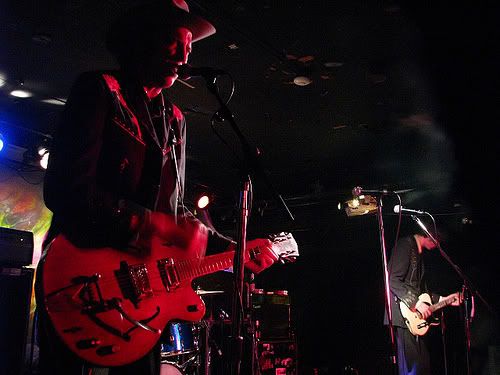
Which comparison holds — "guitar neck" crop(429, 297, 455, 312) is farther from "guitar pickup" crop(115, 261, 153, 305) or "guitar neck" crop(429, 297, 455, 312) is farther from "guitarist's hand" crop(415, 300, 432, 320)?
"guitar pickup" crop(115, 261, 153, 305)

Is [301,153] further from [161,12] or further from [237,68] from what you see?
[161,12]

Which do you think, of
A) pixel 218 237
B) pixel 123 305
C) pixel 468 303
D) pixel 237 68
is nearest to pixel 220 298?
pixel 468 303

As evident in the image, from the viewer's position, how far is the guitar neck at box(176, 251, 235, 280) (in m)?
2.56

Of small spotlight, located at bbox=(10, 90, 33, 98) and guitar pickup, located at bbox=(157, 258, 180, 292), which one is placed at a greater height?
small spotlight, located at bbox=(10, 90, 33, 98)

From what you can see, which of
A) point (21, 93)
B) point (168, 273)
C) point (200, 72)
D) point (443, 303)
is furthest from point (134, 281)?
point (443, 303)

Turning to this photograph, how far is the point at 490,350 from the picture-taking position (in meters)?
8.26

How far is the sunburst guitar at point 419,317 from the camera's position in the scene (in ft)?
24.9

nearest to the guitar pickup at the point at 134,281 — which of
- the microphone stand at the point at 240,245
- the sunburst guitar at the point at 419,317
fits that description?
the microphone stand at the point at 240,245

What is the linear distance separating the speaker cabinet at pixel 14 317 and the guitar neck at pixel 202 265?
1434 millimetres

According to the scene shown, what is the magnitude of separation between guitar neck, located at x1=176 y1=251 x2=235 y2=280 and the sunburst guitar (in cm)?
542

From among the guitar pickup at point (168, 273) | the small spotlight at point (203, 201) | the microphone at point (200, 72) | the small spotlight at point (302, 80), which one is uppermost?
the small spotlight at point (302, 80)

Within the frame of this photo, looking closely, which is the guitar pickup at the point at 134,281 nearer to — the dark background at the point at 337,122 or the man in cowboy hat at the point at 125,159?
the man in cowboy hat at the point at 125,159

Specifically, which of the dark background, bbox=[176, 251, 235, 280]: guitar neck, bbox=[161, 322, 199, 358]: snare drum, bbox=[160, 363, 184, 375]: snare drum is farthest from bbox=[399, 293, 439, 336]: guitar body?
bbox=[176, 251, 235, 280]: guitar neck

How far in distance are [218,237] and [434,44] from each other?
3730 millimetres
